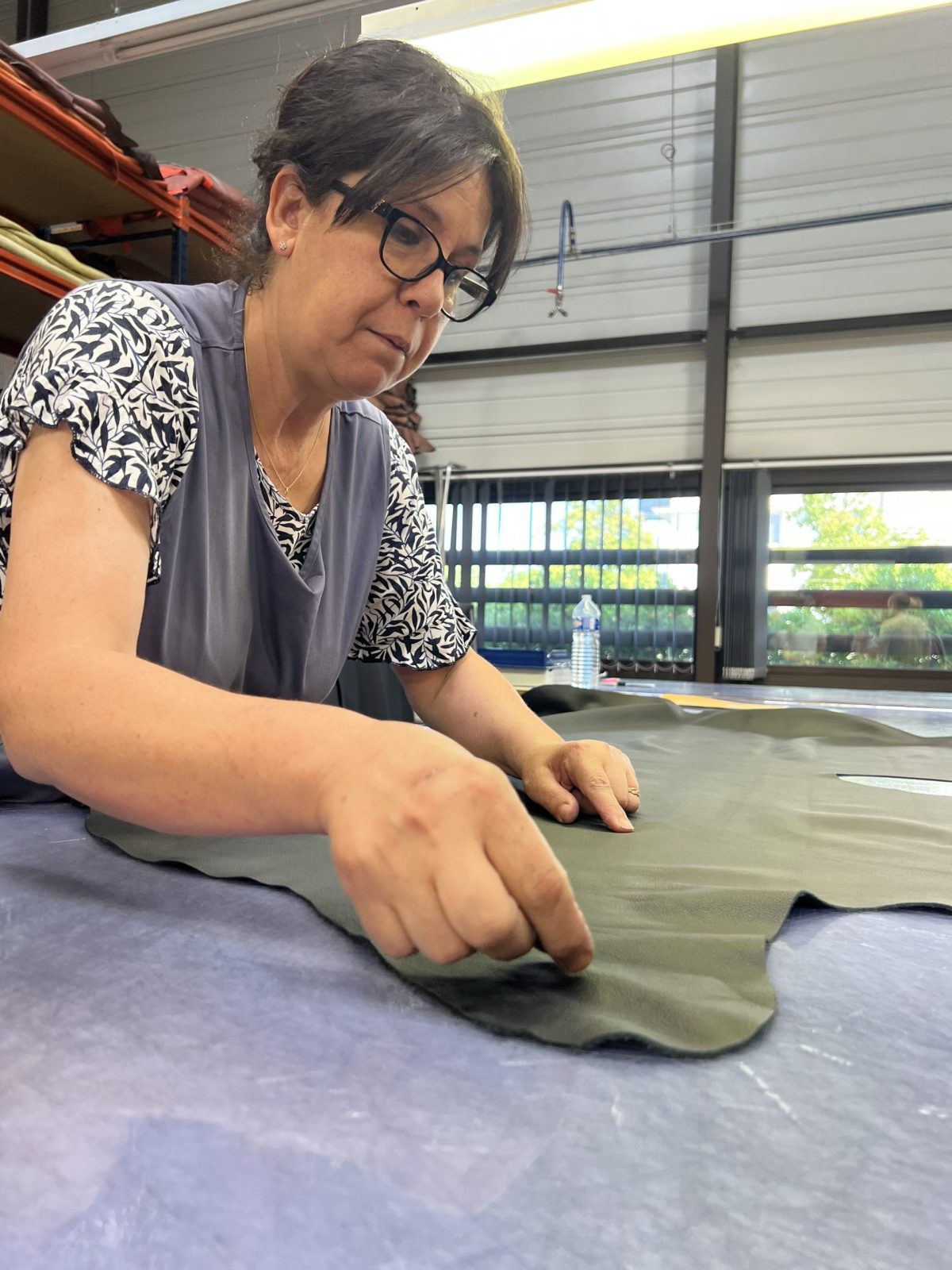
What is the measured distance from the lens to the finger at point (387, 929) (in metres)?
0.39

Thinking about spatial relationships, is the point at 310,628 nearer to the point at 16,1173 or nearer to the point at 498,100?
the point at 498,100

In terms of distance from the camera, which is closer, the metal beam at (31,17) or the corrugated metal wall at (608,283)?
the corrugated metal wall at (608,283)

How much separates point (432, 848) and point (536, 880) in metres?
0.05

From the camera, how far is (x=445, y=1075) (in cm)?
35

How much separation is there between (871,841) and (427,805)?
0.54 m

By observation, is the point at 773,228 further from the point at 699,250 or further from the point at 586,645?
the point at 586,645

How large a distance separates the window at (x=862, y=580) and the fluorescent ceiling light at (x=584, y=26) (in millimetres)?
3244

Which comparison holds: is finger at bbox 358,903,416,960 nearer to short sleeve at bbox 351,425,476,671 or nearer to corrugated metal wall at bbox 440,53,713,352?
short sleeve at bbox 351,425,476,671

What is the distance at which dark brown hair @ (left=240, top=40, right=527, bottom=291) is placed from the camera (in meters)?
0.79

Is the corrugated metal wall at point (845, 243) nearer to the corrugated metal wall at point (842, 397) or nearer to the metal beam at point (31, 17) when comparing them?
the corrugated metal wall at point (842, 397)

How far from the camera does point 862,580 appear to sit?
4852 millimetres

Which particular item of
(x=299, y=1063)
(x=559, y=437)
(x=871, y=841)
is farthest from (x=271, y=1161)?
(x=559, y=437)

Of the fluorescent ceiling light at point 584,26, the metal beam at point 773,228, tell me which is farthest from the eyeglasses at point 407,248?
the metal beam at point 773,228

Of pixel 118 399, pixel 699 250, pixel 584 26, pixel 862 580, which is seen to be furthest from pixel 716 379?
pixel 118 399
